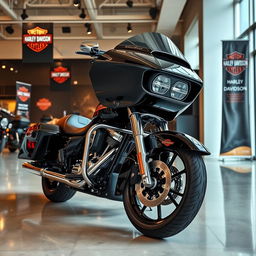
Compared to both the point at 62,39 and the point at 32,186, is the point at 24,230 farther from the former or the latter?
the point at 62,39

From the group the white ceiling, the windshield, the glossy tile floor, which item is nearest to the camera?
the glossy tile floor

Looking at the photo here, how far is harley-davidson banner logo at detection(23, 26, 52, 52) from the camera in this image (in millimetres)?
9148

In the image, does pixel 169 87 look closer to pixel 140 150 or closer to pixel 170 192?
pixel 140 150

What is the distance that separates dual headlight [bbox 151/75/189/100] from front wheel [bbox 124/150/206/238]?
0.33 metres

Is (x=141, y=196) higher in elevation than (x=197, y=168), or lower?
lower

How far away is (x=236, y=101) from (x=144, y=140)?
6.26 meters

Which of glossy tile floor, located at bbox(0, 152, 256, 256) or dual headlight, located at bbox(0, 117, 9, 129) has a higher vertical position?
dual headlight, located at bbox(0, 117, 9, 129)

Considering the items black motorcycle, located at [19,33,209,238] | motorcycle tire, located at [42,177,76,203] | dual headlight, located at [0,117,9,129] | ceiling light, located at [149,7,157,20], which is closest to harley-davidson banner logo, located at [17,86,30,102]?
ceiling light, located at [149,7,157,20]

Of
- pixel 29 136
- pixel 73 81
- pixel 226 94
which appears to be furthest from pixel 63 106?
pixel 29 136

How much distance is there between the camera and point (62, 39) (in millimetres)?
14898

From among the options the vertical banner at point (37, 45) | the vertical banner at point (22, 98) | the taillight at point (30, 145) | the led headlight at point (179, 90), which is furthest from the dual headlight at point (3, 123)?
the vertical banner at point (22, 98)

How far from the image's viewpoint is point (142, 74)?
205 centimetres

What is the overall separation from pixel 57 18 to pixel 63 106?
5039mm

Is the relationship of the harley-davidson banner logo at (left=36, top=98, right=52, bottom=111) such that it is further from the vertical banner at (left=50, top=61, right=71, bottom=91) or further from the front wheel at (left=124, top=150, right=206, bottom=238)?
the front wheel at (left=124, top=150, right=206, bottom=238)
